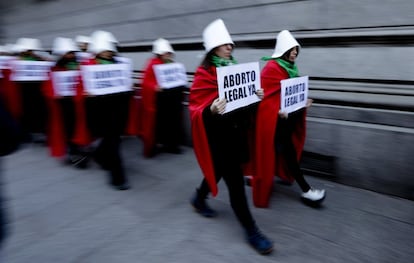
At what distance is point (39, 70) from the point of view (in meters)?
6.11

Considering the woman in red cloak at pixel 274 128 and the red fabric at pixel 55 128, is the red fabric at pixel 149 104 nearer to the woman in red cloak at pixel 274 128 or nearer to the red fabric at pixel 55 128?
the red fabric at pixel 55 128

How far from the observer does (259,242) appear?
2.81 m

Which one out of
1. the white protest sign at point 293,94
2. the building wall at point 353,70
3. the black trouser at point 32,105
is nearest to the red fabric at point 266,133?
the white protest sign at point 293,94

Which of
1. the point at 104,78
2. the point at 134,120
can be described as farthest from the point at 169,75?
the point at 104,78

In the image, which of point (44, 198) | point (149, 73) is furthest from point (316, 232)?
point (149, 73)

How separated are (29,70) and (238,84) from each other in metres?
4.61

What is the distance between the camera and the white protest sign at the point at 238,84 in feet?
9.28

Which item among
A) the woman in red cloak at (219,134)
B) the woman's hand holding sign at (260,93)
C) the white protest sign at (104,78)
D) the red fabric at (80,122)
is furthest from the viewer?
the red fabric at (80,122)

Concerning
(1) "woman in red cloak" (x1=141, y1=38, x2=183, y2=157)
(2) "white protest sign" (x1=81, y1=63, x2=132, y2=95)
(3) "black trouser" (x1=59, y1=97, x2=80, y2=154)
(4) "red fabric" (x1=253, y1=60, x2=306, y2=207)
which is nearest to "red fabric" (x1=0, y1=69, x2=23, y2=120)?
(3) "black trouser" (x1=59, y1=97, x2=80, y2=154)

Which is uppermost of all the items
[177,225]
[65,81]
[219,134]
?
[65,81]

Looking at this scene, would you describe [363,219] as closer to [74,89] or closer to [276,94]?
[276,94]

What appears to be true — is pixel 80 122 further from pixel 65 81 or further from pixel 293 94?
pixel 293 94

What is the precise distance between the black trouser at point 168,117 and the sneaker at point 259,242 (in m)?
2.92

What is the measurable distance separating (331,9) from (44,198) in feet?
14.0
